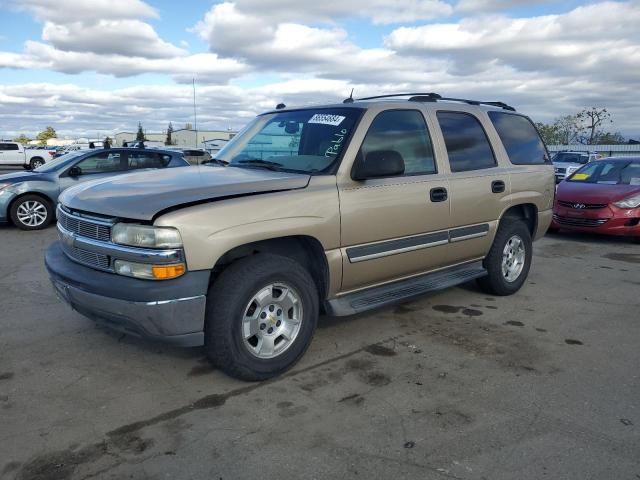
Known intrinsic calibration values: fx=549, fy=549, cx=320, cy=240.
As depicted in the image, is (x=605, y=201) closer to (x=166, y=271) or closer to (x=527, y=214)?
(x=527, y=214)

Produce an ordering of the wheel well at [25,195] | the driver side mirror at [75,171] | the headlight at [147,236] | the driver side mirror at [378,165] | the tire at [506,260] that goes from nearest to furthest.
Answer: the headlight at [147,236] < the driver side mirror at [378,165] < the tire at [506,260] < the wheel well at [25,195] < the driver side mirror at [75,171]

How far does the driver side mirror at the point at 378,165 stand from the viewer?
4.01 m

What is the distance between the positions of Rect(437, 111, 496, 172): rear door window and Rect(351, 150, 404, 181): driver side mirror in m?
1.03

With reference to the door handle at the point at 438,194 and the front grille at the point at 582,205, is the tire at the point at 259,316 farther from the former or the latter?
the front grille at the point at 582,205

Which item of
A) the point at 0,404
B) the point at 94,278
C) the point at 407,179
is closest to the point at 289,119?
the point at 407,179

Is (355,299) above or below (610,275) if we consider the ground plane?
above

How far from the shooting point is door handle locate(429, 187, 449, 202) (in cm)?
461

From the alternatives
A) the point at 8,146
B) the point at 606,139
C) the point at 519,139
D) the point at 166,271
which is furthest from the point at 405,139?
the point at 606,139

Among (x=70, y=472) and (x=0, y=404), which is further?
(x=0, y=404)

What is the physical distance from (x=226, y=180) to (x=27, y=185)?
7779mm

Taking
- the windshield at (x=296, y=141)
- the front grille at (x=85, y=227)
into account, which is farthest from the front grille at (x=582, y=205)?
the front grille at (x=85, y=227)

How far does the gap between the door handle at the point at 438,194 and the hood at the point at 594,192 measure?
5793 millimetres

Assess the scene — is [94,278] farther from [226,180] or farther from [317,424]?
[317,424]

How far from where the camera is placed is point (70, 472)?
269 centimetres
